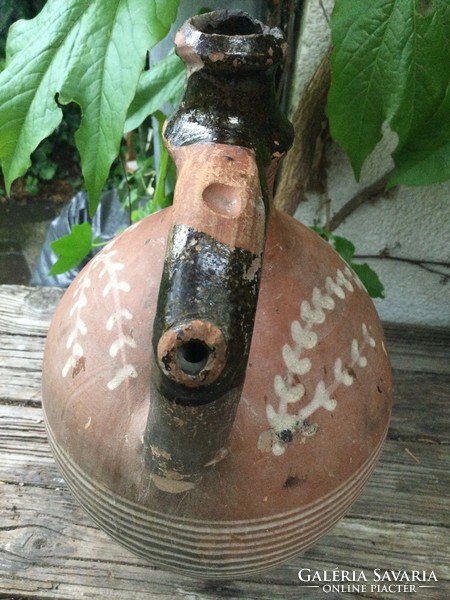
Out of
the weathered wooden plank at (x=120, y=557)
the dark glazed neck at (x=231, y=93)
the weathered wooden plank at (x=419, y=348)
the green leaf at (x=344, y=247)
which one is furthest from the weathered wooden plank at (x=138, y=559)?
the dark glazed neck at (x=231, y=93)

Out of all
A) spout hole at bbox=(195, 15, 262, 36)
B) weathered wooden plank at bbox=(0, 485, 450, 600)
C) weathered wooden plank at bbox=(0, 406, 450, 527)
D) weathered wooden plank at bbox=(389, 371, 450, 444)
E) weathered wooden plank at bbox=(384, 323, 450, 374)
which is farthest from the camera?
weathered wooden plank at bbox=(384, 323, 450, 374)

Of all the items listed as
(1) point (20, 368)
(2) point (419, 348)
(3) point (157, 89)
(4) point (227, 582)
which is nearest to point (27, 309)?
(1) point (20, 368)

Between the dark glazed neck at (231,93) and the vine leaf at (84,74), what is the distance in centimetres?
11

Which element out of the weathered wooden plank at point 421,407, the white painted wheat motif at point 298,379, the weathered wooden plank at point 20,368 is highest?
the white painted wheat motif at point 298,379

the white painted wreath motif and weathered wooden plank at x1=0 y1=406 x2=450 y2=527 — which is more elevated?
the white painted wreath motif

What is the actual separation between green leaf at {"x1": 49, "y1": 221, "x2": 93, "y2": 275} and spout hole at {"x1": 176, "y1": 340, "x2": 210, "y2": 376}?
2.01 feet

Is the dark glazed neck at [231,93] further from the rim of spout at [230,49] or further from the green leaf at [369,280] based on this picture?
the green leaf at [369,280]

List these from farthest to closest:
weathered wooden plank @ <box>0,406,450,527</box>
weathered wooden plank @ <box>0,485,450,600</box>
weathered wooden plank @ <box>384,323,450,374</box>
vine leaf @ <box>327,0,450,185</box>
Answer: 1. weathered wooden plank @ <box>384,323,450,374</box>
2. weathered wooden plank @ <box>0,406,450,527</box>
3. weathered wooden plank @ <box>0,485,450,600</box>
4. vine leaf @ <box>327,0,450,185</box>

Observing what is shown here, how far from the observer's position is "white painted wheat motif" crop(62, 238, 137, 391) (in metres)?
0.60

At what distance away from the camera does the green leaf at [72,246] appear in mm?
976

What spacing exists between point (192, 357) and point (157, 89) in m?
0.59

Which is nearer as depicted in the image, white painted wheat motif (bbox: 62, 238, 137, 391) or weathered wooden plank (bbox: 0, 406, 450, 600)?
white painted wheat motif (bbox: 62, 238, 137, 391)

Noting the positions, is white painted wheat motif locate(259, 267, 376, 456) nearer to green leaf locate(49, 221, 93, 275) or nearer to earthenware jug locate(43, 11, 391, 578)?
earthenware jug locate(43, 11, 391, 578)

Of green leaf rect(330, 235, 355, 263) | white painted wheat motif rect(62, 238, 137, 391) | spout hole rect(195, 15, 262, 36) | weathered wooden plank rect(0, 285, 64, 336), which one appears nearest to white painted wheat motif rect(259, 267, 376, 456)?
white painted wheat motif rect(62, 238, 137, 391)
